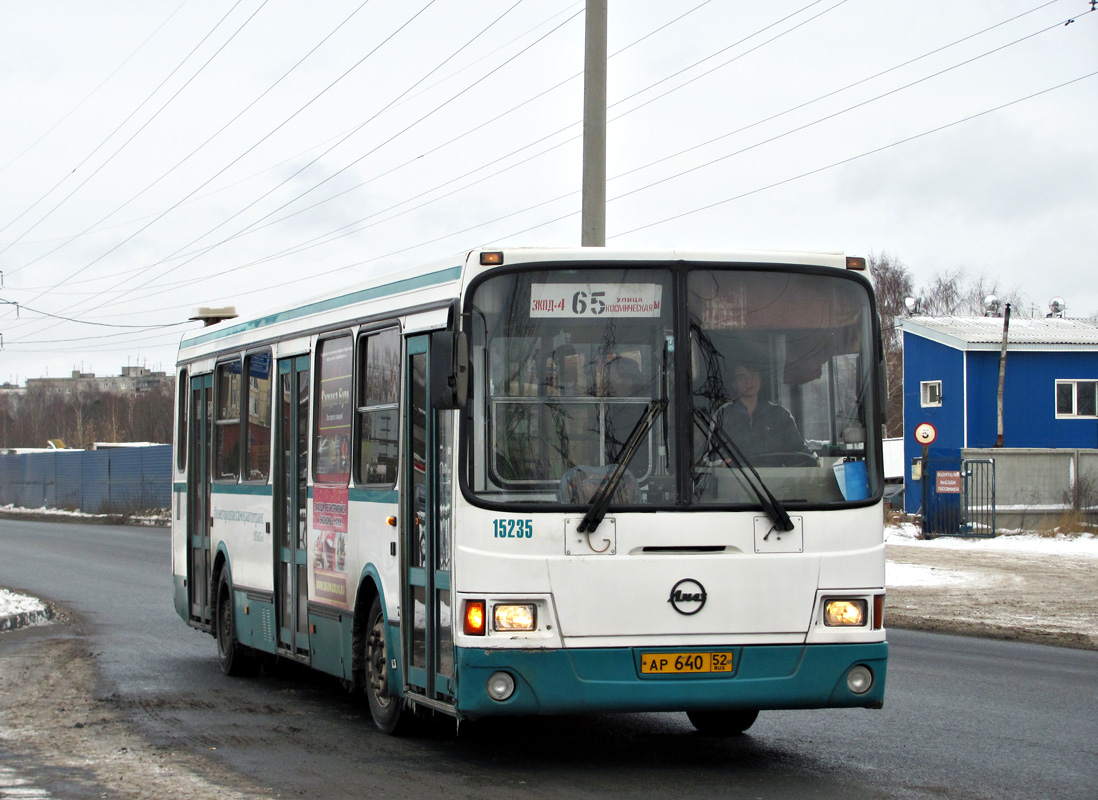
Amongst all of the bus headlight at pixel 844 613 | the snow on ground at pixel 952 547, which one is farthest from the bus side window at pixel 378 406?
the snow on ground at pixel 952 547

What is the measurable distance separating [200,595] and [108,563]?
15511 mm

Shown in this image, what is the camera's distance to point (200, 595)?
13.6 meters

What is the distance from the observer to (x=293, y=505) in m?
10.7

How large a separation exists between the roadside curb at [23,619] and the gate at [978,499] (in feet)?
66.0

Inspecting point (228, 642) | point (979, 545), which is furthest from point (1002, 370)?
point (228, 642)

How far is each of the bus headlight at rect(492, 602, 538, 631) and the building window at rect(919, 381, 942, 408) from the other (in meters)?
41.3

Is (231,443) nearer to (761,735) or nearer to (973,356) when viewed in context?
(761,735)

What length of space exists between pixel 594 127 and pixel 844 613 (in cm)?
955

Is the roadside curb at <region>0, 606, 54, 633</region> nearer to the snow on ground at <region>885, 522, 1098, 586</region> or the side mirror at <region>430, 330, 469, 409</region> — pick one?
the side mirror at <region>430, 330, 469, 409</region>

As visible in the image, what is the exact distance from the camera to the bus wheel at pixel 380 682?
A: 29.0ft

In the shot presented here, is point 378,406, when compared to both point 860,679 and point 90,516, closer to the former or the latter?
point 860,679

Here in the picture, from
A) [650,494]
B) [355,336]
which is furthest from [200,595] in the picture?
[650,494]

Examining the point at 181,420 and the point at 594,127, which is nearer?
the point at 181,420

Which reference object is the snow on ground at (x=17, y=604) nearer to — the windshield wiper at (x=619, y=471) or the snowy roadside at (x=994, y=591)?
the snowy roadside at (x=994, y=591)
